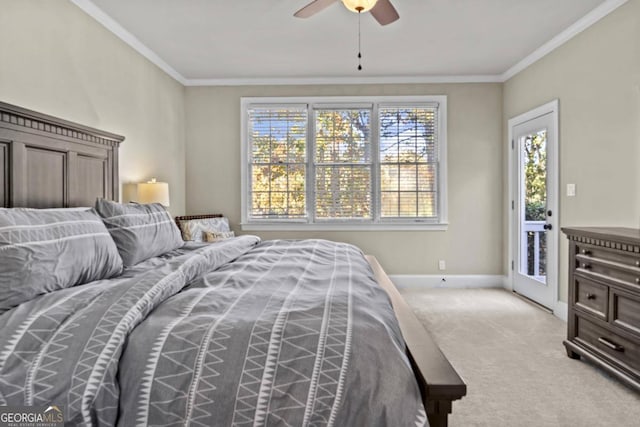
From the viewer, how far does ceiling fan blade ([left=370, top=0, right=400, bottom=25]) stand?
2504 mm

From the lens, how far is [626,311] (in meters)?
2.39

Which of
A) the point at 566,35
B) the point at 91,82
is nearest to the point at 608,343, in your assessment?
the point at 566,35

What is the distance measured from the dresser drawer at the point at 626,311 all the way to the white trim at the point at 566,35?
89.8 inches

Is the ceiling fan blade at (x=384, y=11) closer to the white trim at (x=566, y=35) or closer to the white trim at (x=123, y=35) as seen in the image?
the white trim at (x=566, y=35)

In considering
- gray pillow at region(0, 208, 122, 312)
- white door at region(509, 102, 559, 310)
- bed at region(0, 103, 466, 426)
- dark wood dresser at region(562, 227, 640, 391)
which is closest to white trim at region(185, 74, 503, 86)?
white door at region(509, 102, 559, 310)

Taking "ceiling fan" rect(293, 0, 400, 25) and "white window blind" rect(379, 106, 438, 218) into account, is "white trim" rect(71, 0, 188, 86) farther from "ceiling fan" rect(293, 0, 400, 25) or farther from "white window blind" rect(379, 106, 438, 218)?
"white window blind" rect(379, 106, 438, 218)

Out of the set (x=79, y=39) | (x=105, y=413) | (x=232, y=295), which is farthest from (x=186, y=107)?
(x=105, y=413)

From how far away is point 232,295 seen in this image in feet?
5.11

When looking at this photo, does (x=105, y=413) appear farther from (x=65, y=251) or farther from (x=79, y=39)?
(x=79, y=39)

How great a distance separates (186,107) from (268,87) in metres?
1.12

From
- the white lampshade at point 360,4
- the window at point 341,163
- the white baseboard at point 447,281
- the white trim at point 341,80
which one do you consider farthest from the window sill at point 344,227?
the white lampshade at point 360,4

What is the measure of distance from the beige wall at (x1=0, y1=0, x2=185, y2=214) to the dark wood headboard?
0.62 feet

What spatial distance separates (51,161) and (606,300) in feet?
12.3

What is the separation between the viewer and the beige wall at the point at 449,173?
5.02 metres
